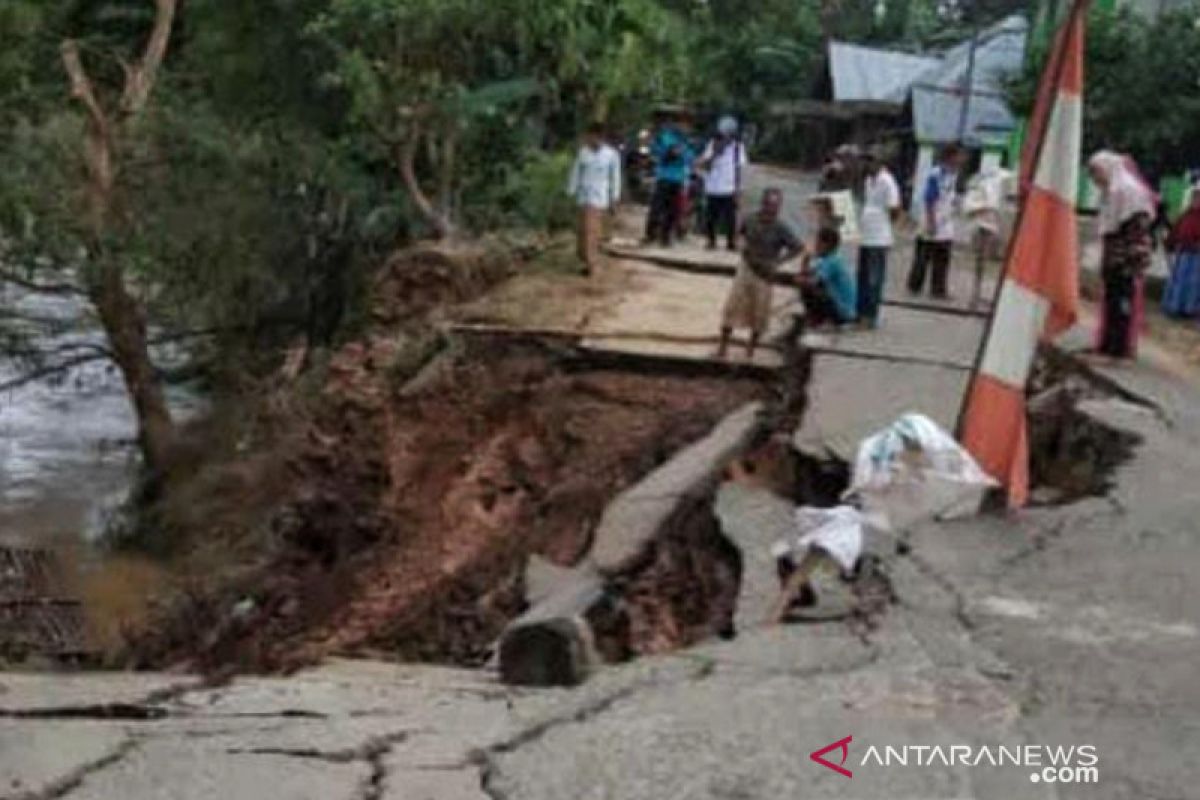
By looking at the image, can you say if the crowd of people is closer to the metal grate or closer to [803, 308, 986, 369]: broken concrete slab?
[803, 308, 986, 369]: broken concrete slab

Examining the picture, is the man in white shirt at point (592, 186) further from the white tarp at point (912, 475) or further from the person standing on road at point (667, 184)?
the white tarp at point (912, 475)

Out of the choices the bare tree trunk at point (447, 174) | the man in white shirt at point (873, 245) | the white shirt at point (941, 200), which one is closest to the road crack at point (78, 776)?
the man in white shirt at point (873, 245)

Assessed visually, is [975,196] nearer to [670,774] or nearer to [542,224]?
[542,224]

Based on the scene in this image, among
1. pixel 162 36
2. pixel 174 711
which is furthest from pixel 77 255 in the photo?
pixel 174 711

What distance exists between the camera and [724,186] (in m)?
20.9

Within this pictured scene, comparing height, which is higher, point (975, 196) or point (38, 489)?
point (975, 196)

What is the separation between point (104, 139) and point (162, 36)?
196 cm

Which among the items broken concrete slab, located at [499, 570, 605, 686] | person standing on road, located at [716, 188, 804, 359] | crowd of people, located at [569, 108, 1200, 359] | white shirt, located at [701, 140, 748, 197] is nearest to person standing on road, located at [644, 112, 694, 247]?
crowd of people, located at [569, 108, 1200, 359]

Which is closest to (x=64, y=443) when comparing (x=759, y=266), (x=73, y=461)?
(x=73, y=461)

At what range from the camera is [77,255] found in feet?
62.8

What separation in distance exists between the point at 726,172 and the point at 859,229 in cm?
599

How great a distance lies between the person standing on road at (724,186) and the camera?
68.5 ft

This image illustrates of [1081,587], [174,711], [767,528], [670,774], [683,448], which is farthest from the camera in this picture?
[683,448]

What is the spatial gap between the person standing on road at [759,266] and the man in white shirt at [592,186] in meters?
3.83
